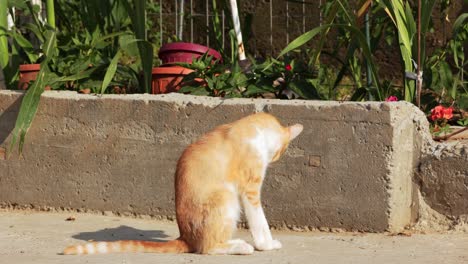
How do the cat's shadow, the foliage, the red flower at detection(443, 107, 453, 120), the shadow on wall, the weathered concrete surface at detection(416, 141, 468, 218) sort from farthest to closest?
the shadow on wall → the foliage → the red flower at detection(443, 107, 453, 120) → the weathered concrete surface at detection(416, 141, 468, 218) → the cat's shadow

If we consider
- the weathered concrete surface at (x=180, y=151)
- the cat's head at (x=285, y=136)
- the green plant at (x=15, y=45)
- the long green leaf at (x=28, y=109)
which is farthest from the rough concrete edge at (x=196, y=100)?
the cat's head at (x=285, y=136)

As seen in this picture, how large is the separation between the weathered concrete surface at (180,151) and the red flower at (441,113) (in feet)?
1.41

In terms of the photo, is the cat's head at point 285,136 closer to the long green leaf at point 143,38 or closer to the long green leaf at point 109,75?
the long green leaf at point 109,75

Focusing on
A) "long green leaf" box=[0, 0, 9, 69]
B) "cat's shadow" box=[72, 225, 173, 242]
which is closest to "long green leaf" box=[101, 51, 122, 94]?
"long green leaf" box=[0, 0, 9, 69]

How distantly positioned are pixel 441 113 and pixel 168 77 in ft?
5.60

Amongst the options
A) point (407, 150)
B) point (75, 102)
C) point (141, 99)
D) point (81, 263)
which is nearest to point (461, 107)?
point (407, 150)

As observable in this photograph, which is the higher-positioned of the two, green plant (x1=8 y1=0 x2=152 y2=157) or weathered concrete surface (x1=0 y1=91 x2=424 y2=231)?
green plant (x1=8 y1=0 x2=152 y2=157)

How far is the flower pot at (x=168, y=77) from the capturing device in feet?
21.1

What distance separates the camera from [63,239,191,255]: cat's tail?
4.75 meters

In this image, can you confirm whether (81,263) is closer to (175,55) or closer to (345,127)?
(345,127)

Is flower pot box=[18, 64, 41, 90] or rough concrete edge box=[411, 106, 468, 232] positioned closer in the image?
rough concrete edge box=[411, 106, 468, 232]

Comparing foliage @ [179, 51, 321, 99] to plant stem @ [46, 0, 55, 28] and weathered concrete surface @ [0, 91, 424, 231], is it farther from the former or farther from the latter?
plant stem @ [46, 0, 55, 28]

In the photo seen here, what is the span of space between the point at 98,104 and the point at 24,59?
1.15 meters

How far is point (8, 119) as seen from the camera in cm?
623
